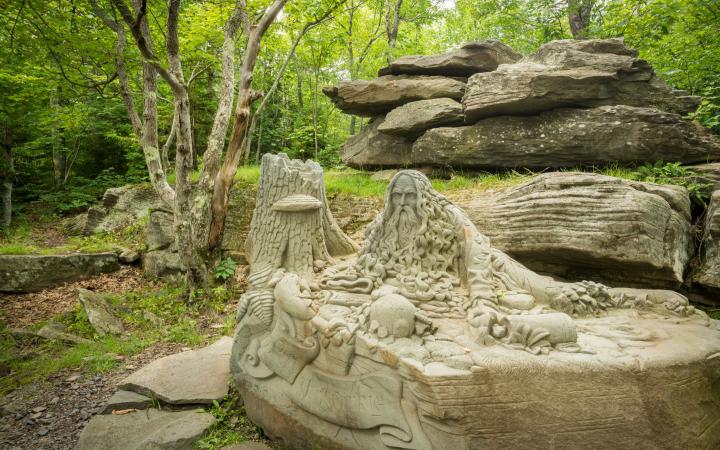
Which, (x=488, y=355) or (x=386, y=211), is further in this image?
(x=386, y=211)

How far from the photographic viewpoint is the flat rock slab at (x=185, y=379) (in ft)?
12.9

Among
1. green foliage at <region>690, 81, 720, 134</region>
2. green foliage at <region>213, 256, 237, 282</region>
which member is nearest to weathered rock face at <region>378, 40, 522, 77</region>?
green foliage at <region>690, 81, 720, 134</region>

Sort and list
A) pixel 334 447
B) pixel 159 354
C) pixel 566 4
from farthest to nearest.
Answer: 1. pixel 566 4
2. pixel 159 354
3. pixel 334 447

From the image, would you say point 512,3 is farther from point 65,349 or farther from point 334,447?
point 65,349

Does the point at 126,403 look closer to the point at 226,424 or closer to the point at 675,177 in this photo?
the point at 226,424

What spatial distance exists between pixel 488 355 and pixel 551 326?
1.61 ft

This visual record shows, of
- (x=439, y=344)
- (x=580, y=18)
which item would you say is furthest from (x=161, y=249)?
(x=580, y=18)

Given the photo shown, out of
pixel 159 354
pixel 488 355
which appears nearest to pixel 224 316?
pixel 159 354

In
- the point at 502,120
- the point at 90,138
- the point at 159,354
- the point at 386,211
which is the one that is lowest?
the point at 159,354

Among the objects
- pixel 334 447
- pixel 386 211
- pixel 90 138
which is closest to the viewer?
pixel 334 447

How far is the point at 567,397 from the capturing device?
2.33 metres

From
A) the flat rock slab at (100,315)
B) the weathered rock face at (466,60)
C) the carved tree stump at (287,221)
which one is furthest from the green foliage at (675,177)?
the flat rock slab at (100,315)

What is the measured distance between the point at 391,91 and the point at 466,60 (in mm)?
1665

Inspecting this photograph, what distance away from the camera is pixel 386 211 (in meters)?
3.61
